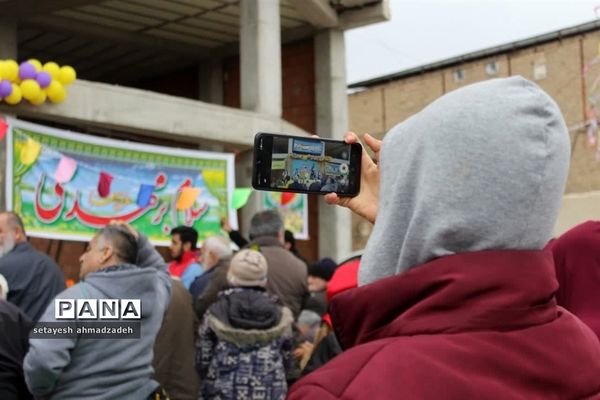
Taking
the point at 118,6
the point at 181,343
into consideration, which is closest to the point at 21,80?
the point at 181,343

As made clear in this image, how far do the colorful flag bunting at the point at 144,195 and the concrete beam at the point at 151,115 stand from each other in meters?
1.05

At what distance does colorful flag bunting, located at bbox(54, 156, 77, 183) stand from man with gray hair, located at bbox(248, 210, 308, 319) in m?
2.63

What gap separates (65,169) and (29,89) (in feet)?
2.95

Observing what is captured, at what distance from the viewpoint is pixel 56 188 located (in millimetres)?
8367

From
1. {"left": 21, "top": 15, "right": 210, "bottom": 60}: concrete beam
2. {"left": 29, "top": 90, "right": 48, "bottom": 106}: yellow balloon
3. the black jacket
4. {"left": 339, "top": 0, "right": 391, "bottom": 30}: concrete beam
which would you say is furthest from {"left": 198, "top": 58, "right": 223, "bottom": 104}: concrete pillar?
the black jacket

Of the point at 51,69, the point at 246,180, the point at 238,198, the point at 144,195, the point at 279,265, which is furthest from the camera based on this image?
the point at 246,180

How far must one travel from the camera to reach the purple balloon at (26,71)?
8523mm

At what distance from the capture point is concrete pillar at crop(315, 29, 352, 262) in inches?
541

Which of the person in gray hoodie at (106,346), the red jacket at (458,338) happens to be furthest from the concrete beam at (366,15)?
the red jacket at (458,338)

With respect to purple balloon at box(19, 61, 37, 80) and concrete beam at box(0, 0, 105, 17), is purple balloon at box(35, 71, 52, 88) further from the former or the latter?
concrete beam at box(0, 0, 105, 17)

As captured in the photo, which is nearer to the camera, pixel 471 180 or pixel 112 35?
pixel 471 180

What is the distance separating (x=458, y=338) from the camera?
46.6 inches

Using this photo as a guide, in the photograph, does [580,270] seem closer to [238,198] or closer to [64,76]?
[64,76]

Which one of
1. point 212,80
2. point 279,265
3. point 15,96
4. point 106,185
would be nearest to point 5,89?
point 15,96
